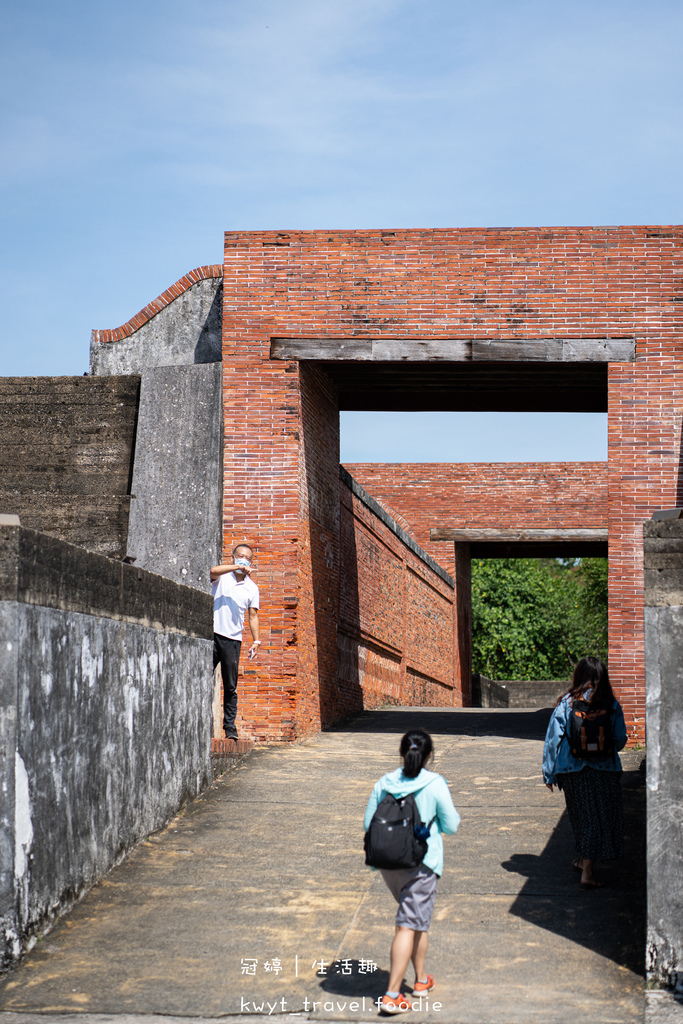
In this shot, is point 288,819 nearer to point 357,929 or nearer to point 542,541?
point 357,929

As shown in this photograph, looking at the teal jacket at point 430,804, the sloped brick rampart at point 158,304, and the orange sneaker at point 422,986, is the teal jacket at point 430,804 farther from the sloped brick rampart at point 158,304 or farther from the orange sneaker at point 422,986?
the sloped brick rampart at point 158,304

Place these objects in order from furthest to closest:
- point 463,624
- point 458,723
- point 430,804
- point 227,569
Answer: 1. point 463,624
2. point 458,723
3. point 227,569
4. point 430,804

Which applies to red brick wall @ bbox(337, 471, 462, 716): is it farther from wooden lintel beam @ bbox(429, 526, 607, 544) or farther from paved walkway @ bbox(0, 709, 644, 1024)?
paved walkway @ bbox(0, 709, 644, 1024)

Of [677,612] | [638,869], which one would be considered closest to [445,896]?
[638,869]

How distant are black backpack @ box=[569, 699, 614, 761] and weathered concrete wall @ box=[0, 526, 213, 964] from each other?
2991mm

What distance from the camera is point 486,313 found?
12.2 meters

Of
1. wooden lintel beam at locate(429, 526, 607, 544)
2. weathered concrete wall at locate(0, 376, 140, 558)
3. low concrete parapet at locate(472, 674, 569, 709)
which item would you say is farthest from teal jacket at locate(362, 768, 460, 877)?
low concrete parapet at locate(472, 674, 569, 709)

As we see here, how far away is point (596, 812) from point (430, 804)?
213 centimetres

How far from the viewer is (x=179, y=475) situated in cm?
1198

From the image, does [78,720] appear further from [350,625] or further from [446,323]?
[350,625]

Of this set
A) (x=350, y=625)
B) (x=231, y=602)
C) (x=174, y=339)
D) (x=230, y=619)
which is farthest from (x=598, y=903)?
(x=350, y=625)

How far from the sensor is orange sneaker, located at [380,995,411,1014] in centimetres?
501

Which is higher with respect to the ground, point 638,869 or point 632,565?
point 632,565

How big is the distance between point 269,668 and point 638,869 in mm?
5640
